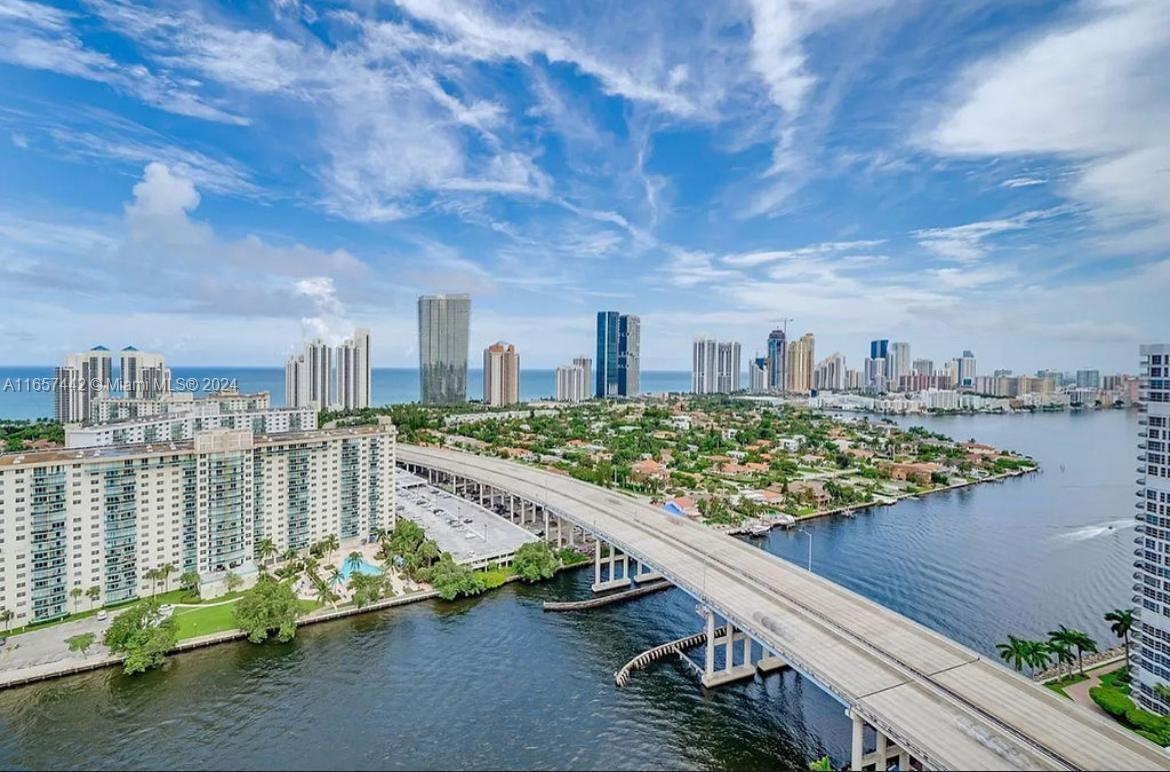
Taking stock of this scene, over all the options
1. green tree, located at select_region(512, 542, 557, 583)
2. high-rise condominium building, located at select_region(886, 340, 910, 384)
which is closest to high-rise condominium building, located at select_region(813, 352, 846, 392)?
high-rise condominium building, located at select_region(886, 340, 910, 384)

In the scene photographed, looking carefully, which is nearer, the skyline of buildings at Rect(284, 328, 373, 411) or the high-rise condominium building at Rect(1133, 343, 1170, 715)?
the high-rise condominium building at Rect(1133, 343, 1170, 715)

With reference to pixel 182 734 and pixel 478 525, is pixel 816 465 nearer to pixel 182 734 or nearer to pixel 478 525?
pixel 478 525

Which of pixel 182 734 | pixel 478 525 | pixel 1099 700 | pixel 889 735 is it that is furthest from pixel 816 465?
pixel 182 734

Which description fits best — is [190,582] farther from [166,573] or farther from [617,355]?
[617,355]

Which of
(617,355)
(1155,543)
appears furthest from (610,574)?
(617,355)

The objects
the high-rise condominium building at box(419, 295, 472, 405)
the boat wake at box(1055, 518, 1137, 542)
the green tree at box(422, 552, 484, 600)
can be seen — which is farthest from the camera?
the high-rise condominium building at box(419, 295, 472, 405)

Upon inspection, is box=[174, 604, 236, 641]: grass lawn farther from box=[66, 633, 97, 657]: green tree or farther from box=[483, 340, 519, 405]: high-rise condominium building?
box=[483, 340, 519, 405]: high-rise condominium building
